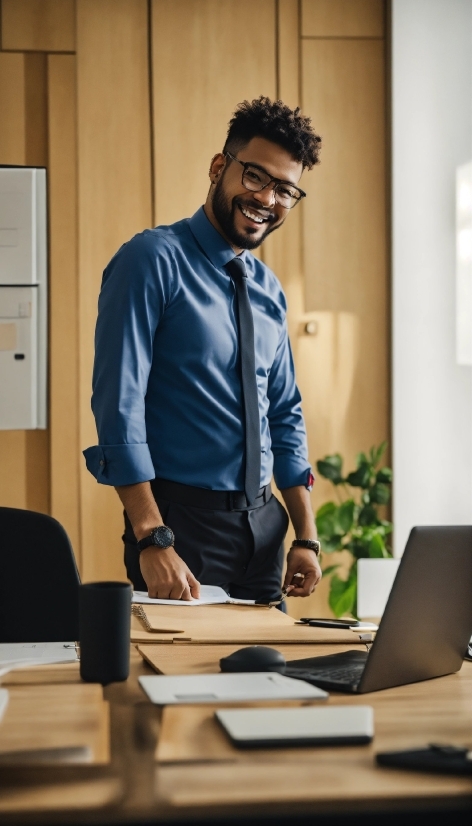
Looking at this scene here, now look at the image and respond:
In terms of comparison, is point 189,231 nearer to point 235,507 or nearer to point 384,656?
point 235,507

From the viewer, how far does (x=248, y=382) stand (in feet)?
6.93

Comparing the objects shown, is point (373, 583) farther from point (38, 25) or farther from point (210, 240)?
point (38, 25)

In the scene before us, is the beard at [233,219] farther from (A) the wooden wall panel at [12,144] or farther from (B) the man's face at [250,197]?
(A) the wooden wall panel at [12,144]

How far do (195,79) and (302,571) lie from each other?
255 cm

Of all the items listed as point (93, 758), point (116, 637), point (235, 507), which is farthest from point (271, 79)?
point (93, 758)

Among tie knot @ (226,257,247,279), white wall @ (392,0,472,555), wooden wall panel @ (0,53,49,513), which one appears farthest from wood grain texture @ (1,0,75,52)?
tie knot @ (226,257,247,279)

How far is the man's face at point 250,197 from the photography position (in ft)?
6.70

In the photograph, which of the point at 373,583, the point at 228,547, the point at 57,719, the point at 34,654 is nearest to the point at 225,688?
the point at 57,719

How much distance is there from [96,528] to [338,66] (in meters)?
2.28

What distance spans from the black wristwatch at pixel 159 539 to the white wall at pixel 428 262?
91.5 inches

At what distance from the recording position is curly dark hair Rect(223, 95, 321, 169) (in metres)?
2.03

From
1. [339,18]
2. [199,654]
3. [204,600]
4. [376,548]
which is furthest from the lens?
[339,18]

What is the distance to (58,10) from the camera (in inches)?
150

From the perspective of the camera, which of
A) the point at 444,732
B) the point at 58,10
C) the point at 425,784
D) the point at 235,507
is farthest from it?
the point at 58,10
